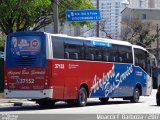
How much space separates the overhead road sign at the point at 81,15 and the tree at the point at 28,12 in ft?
7.11

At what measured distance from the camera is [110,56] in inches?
1087

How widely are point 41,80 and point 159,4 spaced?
10687cm

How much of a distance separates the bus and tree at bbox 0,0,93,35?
7702 mm

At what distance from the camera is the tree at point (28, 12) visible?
108 feet

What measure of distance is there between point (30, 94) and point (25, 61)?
1.59 m

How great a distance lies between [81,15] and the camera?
107 ft

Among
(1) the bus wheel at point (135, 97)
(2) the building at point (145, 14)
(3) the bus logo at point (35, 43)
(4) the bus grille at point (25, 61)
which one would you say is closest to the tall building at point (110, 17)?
(2) the building at point (145, 14)

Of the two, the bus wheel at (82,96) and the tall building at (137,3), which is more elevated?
the tall building at (137,3)

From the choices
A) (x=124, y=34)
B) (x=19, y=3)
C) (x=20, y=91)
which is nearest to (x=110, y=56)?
(x=20, y=91)

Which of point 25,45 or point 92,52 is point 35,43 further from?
point 92,52

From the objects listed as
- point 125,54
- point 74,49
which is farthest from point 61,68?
point 125,54

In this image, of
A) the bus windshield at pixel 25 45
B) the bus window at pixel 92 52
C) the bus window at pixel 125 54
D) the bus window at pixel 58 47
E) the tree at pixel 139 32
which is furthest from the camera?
the tree at pixel 139 32

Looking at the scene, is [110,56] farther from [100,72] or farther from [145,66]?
[145,66]

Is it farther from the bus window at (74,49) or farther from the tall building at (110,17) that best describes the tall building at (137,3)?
the bus window at (74,49)
